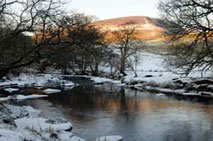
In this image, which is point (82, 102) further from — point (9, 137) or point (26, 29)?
point (9, 137)

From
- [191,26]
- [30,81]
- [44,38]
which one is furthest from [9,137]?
[30,81]

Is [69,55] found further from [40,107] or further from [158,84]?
[158,84]

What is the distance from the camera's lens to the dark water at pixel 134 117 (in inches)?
520

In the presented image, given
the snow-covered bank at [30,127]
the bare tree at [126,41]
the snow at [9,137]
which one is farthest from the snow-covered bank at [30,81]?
the snow at [9,137]

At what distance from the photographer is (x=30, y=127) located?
12.1 metres

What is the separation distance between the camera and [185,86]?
31156mm

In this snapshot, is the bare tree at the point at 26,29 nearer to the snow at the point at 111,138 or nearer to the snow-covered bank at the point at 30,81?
the snow at the point at 111,138

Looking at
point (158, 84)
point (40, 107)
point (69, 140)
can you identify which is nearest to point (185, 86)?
point (158, 84)

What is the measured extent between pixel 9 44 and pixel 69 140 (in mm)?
6298

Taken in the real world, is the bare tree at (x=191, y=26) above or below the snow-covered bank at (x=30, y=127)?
above

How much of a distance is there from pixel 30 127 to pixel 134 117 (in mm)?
6695

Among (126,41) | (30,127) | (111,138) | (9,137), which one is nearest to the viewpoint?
(9,137)

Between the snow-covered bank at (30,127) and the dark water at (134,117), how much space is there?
827 mm

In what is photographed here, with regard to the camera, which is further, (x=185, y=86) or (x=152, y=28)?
(x=152, y=28)
